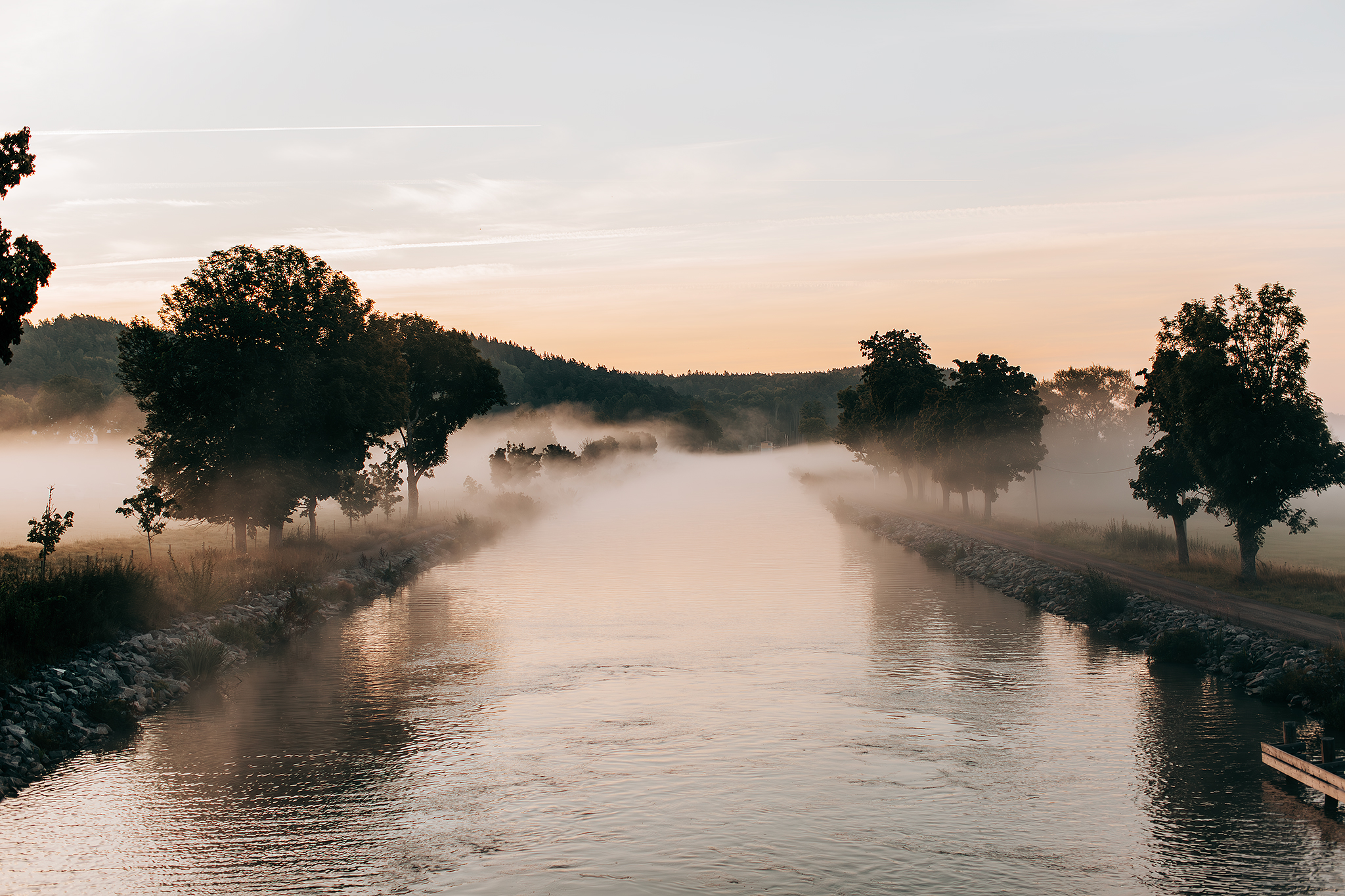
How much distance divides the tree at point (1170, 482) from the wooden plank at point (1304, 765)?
28705 mm

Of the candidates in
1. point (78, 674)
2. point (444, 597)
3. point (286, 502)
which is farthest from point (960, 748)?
point (286, 502)

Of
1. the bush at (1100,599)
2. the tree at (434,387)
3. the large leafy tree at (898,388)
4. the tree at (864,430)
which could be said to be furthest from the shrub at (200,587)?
the tree at (864,430)

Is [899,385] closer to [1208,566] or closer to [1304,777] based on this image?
[1208,566]

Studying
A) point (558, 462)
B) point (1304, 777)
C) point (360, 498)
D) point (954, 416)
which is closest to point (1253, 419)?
point (1304, 777)

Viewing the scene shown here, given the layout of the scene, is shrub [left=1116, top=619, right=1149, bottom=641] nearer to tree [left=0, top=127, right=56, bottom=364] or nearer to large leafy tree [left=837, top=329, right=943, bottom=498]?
tree [left=0, top=127, right=56, bottom=364]

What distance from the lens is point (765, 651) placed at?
3419 cm

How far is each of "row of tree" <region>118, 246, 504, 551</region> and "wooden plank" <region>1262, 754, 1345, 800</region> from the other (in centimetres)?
3967

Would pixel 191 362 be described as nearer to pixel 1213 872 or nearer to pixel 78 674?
pixel 78 674

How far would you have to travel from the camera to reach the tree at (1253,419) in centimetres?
3856

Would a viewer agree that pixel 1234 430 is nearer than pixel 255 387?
Yes

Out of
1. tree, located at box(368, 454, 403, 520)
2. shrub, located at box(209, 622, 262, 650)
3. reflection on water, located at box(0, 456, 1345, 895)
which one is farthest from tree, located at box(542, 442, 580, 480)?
shrub, located at box(209, 622, 262, 650)

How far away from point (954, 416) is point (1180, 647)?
2079 inches

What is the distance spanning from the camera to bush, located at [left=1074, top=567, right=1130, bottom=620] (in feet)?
131

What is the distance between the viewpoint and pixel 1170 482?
48.0m
